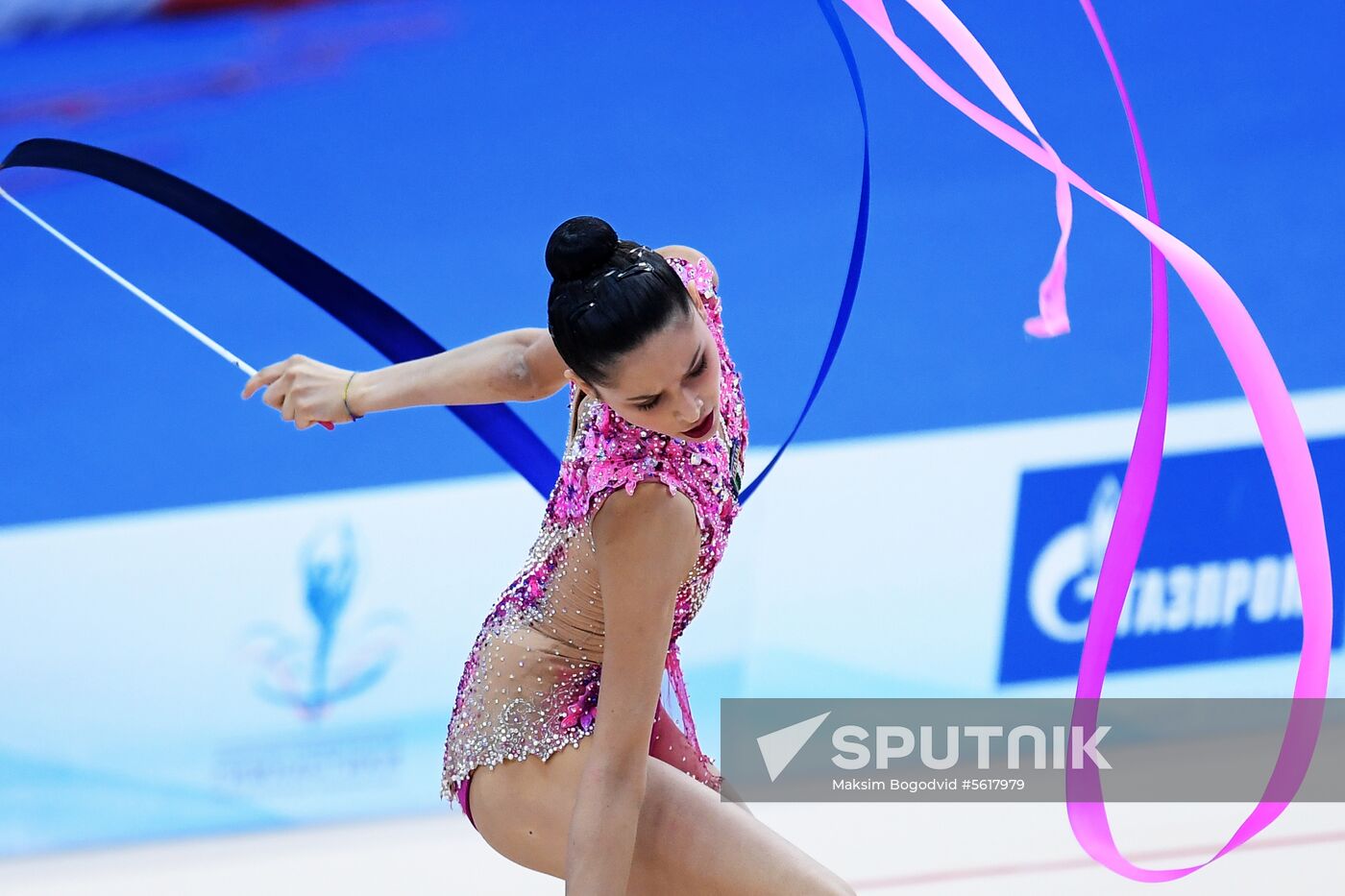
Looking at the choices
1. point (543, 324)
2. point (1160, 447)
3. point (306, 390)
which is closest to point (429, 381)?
point (306, 390)

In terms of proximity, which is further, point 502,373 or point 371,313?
point 371,313

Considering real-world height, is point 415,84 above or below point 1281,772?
above

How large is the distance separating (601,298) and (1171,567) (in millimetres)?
2718

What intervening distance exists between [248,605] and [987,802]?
66.1 inches

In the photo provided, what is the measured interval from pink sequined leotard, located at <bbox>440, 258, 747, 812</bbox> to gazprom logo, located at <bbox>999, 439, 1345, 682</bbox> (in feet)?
6.88

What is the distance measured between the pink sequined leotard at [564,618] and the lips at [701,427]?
27 millimetres

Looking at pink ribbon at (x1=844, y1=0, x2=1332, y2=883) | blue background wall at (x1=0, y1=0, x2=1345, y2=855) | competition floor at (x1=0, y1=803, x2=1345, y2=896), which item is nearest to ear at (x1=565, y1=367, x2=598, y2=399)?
pink ribbon at (x1=844, y1=0, x2=1332, y2=883)

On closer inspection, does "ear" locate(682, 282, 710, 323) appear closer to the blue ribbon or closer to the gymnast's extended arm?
the gymnast's extended arm

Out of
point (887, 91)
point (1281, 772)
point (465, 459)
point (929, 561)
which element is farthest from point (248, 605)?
point (1281, 772)

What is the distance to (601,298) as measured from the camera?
1.47 meters

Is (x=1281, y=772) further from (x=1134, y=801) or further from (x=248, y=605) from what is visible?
(x=248, y=605)

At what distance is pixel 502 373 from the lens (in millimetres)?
1846

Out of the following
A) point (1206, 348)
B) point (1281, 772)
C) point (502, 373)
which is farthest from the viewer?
point (1206, 348)

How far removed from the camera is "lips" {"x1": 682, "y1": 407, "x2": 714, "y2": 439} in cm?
156
